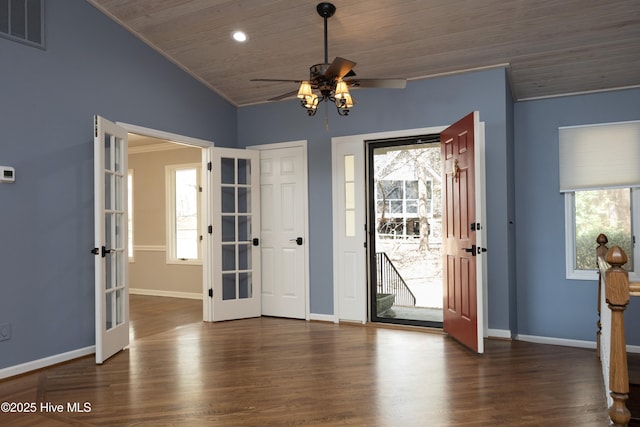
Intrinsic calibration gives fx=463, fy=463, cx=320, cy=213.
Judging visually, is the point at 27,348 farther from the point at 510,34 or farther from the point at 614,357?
the point at 510,34

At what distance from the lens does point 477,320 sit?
406cm

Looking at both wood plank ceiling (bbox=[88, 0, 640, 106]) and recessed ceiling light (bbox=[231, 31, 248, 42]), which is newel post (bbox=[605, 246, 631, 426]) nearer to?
wood plank ceiling (bbox=[88, 0, 640, 106])

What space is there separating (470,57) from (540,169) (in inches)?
61.7

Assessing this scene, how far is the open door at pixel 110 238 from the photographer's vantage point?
3898 millimetres

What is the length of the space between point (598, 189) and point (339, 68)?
3.36m

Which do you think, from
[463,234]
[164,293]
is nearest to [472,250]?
[463,234]

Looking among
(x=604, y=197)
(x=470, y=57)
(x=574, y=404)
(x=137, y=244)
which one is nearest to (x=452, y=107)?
(x=470, y=57)

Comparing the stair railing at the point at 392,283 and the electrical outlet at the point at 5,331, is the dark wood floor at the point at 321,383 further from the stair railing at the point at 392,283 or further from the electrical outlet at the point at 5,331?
the stair railing at the point at 392,283

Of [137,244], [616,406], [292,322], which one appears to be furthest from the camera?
[137,244]

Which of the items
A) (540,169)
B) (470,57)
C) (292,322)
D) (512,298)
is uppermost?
(470,57)

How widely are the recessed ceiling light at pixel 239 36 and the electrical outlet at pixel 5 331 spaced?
318 centimetres

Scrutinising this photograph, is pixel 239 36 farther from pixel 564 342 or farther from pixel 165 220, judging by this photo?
pixel 564 342

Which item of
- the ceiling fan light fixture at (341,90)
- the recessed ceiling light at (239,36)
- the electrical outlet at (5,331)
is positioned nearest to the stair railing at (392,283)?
the recessed ceiling light at (239,36)

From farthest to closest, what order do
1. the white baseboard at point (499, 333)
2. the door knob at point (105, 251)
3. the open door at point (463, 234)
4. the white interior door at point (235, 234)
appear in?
1. the white interior door at point (235, 234)
2. the white baseboard at point (499, 333)
3. the open door at point (463, 234)
4. the door knob at point (105, 251)
